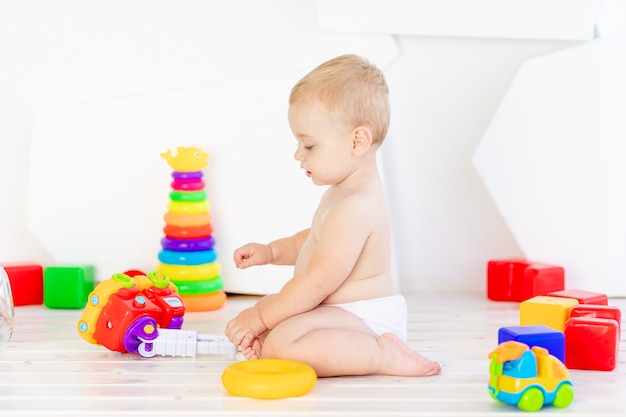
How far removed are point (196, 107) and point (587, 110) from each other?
1.04 m

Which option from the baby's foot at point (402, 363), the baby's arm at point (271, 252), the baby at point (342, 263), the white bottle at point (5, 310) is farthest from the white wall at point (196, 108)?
the baby's foot at point (402, 363)

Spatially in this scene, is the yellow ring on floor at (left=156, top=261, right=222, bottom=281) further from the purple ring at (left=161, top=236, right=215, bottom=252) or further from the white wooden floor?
the white wooden floor

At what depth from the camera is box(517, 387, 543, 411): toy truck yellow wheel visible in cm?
130

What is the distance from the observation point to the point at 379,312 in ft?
5.26

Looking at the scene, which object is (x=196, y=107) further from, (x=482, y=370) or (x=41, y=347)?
(x=482, y=370)

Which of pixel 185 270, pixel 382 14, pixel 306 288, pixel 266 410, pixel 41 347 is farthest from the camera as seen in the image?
pixel 382 14

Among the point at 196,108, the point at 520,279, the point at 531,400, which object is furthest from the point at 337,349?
the point at 196,108

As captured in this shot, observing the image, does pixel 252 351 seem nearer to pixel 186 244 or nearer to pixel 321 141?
pixel 321 141

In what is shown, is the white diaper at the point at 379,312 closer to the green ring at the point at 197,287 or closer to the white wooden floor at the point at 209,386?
the white wooden floor at the point at 209,386

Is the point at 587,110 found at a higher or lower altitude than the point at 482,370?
higher

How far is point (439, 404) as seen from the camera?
1.35m

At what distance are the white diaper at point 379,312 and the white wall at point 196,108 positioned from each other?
2.56 feet

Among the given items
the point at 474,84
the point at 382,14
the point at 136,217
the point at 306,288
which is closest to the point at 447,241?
the point at 474,84

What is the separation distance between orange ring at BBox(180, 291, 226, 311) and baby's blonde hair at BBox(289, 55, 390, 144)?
755mm
